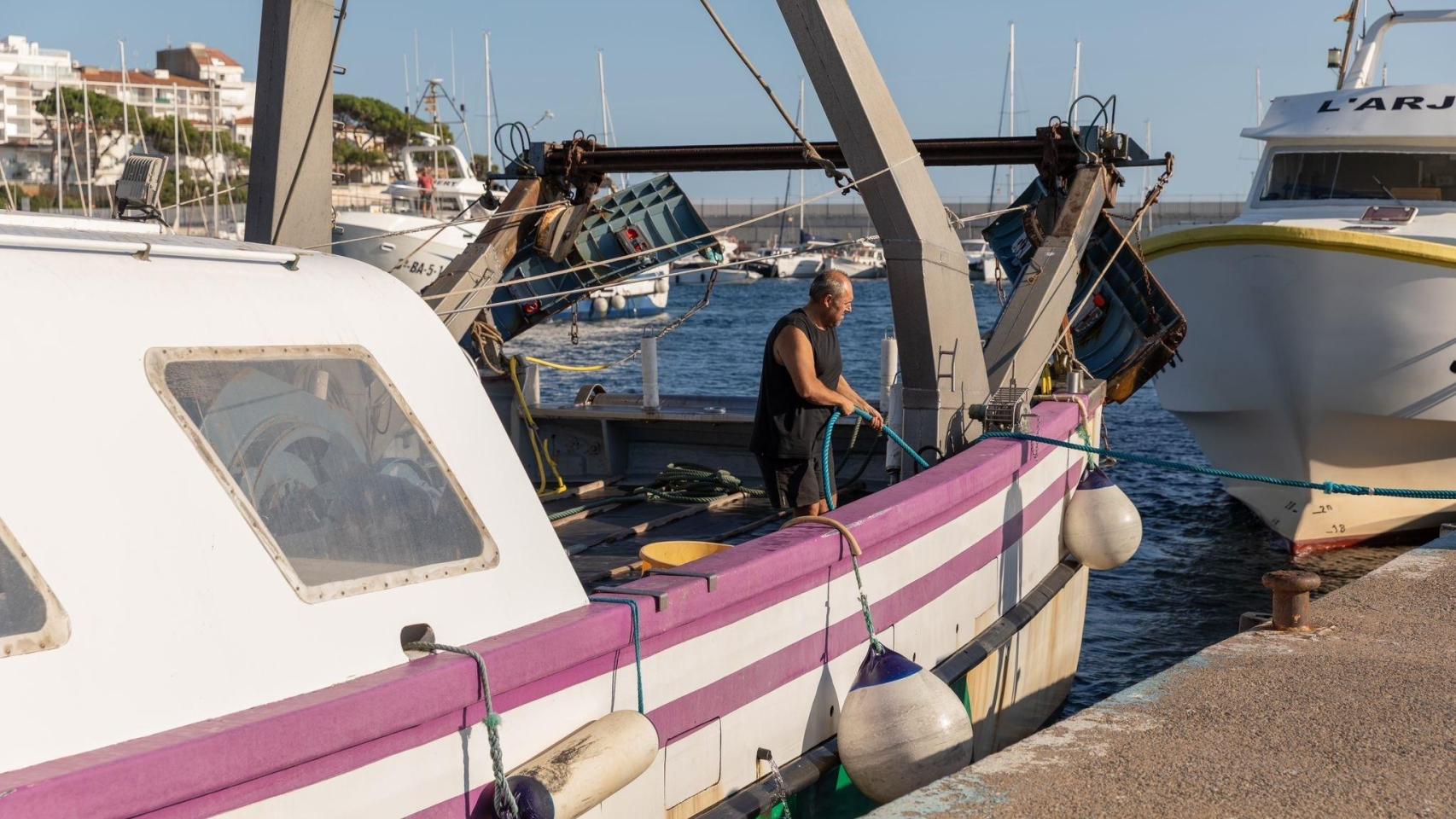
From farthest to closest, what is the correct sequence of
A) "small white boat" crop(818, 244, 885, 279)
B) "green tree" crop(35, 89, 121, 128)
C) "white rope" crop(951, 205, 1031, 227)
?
"small white boat" crop(818, 244, 885, 279), "green tree" crop(35, 89, 121, 128), "white rope" crop(951, 205, 1031, 227)

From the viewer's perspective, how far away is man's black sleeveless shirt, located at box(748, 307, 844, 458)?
684cm

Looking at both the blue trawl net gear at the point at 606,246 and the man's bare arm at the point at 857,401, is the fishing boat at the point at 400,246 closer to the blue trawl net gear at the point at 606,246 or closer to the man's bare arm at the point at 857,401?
the blue trawl net gear at the point at 606,246

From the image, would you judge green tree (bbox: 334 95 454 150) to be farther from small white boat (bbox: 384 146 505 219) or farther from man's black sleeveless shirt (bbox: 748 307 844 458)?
man's black sleeveless shirt (bbox: 748 307 844 458)

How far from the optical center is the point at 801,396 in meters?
6.76

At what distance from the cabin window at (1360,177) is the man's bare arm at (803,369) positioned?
36.4 ft

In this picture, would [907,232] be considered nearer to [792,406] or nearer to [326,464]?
[792,406]

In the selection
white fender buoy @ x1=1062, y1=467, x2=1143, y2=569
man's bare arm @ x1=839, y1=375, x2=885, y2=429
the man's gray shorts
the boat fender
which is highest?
man's bare arm @ x1=839, y1=375, x2=885, y2=429

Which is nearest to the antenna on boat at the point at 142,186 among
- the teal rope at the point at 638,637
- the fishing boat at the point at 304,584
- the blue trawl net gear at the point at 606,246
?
the fishing boat at the point at 304,584

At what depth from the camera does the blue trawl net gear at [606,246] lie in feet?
35.7

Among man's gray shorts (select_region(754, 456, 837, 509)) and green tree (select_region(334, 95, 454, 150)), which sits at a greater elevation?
green tree (select_region(334, 95, 454, 150))

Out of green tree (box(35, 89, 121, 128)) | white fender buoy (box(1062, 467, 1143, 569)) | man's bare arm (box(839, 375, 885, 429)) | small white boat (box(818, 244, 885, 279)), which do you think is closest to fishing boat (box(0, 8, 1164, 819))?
man's bare arm (box(839, 375, 885, 429))

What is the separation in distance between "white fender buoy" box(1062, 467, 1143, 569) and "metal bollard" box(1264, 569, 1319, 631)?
65.9 inches

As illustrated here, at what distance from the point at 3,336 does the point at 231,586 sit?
81cm

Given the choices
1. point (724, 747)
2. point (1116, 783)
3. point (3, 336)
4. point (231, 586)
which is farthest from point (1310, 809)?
point (3, 336)
